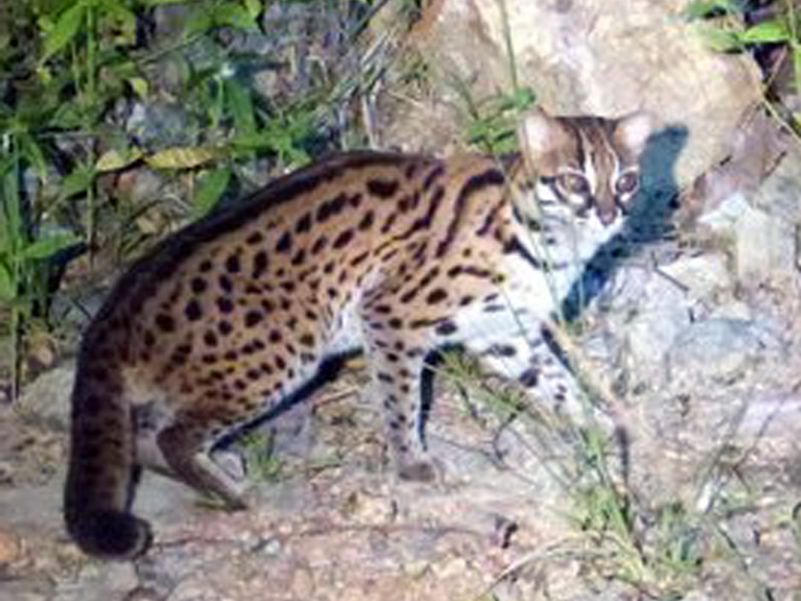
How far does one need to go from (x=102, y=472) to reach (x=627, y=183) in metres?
1.83

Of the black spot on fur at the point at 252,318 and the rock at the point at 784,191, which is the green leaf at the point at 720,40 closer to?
the rock at the point at 784,191

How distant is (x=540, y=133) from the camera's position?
21.7ft

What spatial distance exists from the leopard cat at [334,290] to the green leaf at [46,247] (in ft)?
1.98

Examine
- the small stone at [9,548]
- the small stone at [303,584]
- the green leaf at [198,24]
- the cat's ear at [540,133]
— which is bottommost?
the small stone at [9,548]

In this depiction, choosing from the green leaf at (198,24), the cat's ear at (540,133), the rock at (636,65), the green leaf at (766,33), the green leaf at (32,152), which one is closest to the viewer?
the cat's ear at (540,133)

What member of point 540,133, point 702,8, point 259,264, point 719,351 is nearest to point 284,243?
point 259,264

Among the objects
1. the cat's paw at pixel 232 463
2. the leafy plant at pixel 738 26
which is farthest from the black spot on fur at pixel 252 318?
the leafy plant at pixel 738 26

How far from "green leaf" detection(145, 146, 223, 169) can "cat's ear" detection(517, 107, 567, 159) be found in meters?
1.65

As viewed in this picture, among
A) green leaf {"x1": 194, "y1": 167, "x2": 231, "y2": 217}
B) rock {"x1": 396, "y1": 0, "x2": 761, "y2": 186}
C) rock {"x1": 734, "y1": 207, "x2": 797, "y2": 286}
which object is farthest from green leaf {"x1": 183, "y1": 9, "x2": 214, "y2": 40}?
rock {"x1": 734, "y1": 207, "x2": 797, "y2": 286}

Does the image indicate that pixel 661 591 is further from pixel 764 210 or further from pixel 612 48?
pixel 612 48

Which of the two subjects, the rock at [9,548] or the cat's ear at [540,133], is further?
the cat's ear at [540,133]

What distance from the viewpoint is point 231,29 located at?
8531 mm

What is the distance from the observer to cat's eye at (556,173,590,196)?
21.4ft

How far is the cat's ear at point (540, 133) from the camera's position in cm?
658
